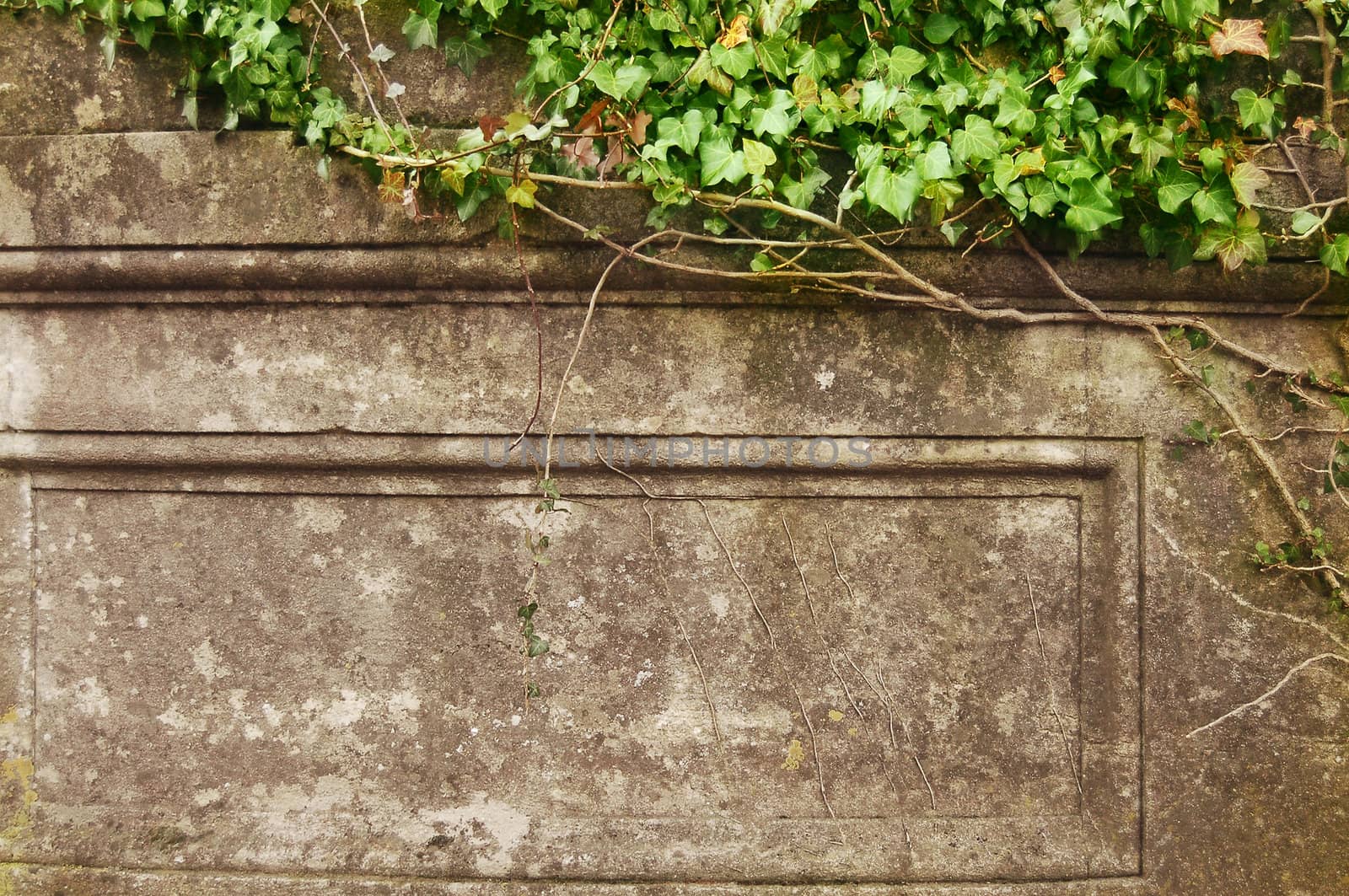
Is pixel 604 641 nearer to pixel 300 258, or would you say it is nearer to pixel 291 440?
pixel 291 440

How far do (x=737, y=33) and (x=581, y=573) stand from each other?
1.32 metres

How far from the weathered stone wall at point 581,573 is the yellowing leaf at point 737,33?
0.53 metres

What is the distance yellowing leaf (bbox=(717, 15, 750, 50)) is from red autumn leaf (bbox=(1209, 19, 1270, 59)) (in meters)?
1.03

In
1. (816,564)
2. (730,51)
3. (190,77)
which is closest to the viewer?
(730,51)

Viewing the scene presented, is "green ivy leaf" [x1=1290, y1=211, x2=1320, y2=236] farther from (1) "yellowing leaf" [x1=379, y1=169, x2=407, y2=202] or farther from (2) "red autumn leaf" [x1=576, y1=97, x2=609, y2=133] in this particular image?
(1) "yellowing leaf" [x1=379, y1=169, x2=407, y2=202]

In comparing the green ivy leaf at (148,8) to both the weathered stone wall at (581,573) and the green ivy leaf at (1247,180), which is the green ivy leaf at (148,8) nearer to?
the weathered stone wall at (581,573)

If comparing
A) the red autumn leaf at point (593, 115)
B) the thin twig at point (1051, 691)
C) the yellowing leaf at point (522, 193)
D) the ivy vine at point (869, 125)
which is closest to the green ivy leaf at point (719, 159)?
the ivy vine at point (869, 125)

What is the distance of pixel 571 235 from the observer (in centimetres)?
196

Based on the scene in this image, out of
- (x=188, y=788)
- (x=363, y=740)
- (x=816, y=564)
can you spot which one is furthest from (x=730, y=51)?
(x=188, y=788)

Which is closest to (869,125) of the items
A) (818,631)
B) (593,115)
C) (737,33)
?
(737,33)

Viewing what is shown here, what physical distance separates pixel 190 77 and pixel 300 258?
0.49 metres

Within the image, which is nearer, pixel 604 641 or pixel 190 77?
pixel 190 77

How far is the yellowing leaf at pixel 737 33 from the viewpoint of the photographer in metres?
1.80

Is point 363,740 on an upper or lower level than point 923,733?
lower
